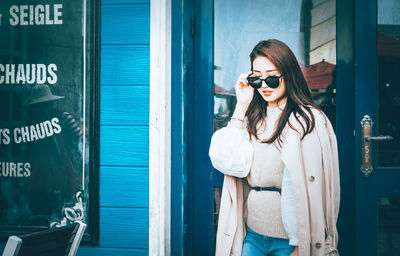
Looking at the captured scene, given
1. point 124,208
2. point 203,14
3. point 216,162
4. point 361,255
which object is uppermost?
point 203,14

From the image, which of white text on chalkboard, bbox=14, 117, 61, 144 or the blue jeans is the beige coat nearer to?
the blue jeans

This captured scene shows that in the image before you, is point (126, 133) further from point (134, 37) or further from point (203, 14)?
point (203, 14)

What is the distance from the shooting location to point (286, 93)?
6.26 ft

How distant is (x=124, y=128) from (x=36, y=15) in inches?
38.3

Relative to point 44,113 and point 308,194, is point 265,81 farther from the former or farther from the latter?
point 44,113

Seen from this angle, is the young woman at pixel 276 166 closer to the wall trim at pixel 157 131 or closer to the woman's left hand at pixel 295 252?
the woman's left hand at pixel 295 252

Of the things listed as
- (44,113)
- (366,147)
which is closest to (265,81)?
(366,147)

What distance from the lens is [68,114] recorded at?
6.39ft

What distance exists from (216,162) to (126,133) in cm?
62

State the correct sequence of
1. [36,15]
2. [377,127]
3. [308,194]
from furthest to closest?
[36,15] → [377,127] → [308,194]

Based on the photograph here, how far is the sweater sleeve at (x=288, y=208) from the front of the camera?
178 cm

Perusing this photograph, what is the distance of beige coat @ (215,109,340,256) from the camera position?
176cm

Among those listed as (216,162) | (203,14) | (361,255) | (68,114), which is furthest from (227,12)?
(361,255)

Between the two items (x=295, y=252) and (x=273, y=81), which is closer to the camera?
(x=295, y=252)
